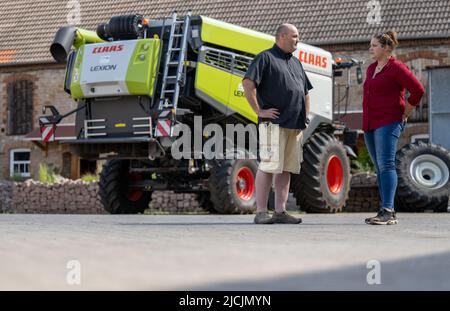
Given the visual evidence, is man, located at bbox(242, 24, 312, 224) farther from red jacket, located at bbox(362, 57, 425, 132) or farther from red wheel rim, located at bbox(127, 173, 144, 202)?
red wheel rim, located at bbox(127, 173, 144, 202)

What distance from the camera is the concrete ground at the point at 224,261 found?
425 centimetres

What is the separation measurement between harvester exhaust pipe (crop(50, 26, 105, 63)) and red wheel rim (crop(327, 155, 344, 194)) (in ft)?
13.6

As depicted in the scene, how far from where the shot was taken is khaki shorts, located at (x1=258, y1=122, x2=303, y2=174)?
9844mm

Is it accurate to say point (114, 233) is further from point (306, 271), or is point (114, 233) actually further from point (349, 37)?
point (349, 37)

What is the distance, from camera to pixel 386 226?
9.36m

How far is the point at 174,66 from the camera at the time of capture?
14297 millimetres

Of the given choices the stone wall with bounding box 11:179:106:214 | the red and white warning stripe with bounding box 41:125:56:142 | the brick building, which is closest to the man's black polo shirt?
the red and white warning stripe with bounding box 41:125:56:142

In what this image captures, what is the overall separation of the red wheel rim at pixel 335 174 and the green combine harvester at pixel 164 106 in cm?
6

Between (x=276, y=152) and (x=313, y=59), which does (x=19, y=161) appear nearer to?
(x=313, y=59)

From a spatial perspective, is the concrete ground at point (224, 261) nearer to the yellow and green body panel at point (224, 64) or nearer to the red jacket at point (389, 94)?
the red jacket at point (389, 94)

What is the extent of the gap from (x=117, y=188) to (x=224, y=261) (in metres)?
10.5

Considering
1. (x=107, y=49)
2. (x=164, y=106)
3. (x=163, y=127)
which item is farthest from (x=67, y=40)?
(x=163, y=127)
